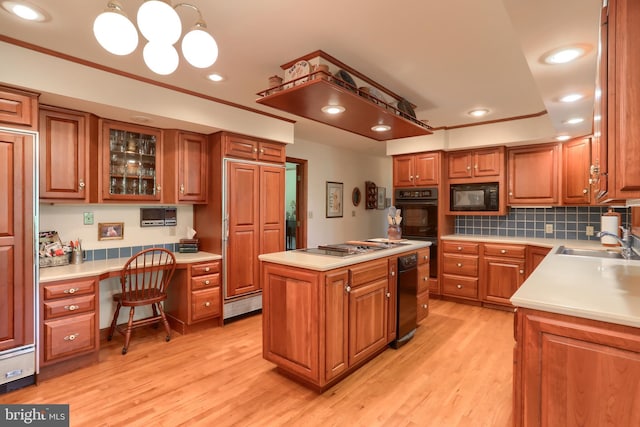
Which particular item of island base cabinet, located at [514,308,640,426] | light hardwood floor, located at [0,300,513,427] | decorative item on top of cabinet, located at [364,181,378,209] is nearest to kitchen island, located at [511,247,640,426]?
island base cabinet, located at [514,308,640,426]

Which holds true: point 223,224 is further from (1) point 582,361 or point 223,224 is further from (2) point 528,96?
(2) point 528,96

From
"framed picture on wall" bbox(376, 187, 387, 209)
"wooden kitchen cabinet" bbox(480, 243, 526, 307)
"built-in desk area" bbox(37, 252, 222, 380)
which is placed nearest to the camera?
"built-in desk area" bbox(37, 252, 222, 380)

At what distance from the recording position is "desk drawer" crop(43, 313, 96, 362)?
7.54ft

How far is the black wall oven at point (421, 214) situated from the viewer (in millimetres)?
4355

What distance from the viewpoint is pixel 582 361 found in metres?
1.21

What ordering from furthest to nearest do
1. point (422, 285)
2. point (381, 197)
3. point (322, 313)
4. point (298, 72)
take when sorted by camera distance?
point (381, 197) → point (422, 285) → point (298, 72) → point (322, 313)

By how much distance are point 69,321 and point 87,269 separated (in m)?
0.39

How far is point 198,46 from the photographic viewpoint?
1466 millimetres

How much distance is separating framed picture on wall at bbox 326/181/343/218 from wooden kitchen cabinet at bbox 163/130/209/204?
2308 millimetres

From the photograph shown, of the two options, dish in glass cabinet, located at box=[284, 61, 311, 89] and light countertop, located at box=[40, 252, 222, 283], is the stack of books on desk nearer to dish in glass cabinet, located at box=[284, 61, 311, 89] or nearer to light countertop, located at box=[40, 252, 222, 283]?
light countertop, located at box=[40, 252, 222, 283]

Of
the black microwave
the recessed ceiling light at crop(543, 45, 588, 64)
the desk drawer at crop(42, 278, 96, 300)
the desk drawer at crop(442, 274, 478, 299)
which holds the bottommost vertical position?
A: the desk drawer at crop(442, 274, 478, 299)

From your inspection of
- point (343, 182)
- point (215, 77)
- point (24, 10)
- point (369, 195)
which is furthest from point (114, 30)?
point (369, 195)

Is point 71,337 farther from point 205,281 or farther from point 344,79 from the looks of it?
point 344,79

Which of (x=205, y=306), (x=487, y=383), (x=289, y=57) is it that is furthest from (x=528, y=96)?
(x=205, y=306)
